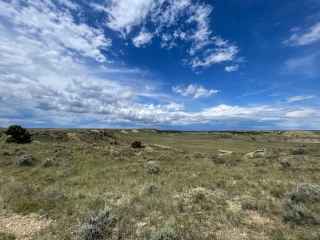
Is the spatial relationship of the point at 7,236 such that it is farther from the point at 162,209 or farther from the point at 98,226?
the point at 162,209

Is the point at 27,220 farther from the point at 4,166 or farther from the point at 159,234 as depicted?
the point at 4,166

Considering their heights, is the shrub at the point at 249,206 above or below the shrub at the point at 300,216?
below

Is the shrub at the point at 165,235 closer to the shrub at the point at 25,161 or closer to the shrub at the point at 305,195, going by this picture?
the shrub at the point at 305,195

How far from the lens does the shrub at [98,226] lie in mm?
5277

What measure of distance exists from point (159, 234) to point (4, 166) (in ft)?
52.5

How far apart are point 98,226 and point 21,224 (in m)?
2.63

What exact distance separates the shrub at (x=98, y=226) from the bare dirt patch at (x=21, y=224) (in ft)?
5.03

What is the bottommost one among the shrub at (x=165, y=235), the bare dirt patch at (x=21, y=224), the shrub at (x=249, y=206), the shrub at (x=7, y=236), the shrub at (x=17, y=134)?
Result: the bare dirt patch at (x=21, y=224)

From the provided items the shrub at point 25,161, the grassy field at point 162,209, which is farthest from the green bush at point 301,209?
the shrub at point 25,161

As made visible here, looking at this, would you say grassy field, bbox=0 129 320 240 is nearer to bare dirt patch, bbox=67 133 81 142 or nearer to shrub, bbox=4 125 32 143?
shrub, bbox=4 125 32 143

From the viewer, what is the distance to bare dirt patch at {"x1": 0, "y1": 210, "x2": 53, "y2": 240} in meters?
5.59

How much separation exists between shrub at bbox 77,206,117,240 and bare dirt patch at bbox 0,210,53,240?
5.03 ft

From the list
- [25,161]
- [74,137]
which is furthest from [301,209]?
[74,137]

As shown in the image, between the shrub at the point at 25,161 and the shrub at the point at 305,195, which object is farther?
the shrub at the point at 25,161
